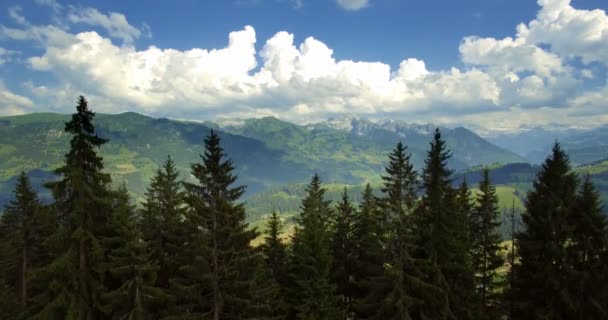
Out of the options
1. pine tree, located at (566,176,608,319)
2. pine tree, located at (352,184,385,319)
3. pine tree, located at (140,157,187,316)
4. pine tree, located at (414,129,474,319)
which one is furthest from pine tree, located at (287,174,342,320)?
pine tree, located at (566,176,608,319)

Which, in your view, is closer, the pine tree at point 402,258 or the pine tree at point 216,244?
the pine tree at point 216,244

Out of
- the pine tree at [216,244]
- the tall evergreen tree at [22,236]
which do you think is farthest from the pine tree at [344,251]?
the tall evergreen tree at [22,236]

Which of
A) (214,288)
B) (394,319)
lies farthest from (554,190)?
(214,288)

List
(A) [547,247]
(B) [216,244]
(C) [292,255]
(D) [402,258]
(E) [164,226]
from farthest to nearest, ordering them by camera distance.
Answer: (C) [292,255] → (E) [164,226] → (A) [547,247] → (D) [402,258] → (B) [216,244]

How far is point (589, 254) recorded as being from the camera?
96.2 ft

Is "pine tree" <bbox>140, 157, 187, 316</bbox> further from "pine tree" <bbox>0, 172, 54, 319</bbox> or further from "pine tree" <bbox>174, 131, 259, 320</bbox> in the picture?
"pine tree" <bbox>0, 172, 54, 319</bbox>

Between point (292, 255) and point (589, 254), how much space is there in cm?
2423

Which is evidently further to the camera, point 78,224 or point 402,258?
point 402,258

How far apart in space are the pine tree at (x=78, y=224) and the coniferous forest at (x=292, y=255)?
0.07 m

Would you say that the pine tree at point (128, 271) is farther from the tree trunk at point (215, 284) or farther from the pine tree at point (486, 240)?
the pine tree at point (486, 240)

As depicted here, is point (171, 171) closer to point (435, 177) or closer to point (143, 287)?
point (143, 287)

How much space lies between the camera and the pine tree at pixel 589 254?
2855 cm

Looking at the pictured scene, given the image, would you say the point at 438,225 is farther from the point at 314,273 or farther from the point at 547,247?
the point at 314,273

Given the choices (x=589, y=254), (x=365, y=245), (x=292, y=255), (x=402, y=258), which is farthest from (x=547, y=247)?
(x=292, y=255)
